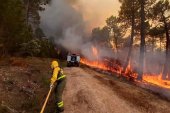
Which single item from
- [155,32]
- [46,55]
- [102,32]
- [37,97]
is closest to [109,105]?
[37,97]

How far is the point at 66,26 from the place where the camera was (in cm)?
5791

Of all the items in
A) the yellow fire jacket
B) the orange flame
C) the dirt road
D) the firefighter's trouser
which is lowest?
the dirt road

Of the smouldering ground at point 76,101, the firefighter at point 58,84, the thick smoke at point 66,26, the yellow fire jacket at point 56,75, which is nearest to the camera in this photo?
the yellow fire jacket at point 56,75

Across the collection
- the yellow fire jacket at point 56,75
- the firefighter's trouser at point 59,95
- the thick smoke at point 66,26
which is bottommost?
the firefighter's trouser at point 59,95

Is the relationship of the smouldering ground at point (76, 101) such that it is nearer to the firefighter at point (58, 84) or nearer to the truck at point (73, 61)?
the firefighter at point (58, 84)

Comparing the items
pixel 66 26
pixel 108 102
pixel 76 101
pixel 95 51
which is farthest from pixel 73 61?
pixel 76 101

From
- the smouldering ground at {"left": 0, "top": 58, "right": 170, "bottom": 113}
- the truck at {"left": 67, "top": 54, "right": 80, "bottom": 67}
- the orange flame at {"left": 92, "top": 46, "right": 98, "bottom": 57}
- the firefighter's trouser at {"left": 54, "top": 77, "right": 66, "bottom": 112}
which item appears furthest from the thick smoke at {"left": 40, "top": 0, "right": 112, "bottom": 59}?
the firefighter's trouser at {"left": 54, "top": 77, "right": 66, "bottom": 112}

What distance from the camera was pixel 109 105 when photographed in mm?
14453

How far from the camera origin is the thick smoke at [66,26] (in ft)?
177

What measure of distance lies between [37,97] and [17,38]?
17247mm

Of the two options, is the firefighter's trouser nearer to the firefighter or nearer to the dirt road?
the firefighter

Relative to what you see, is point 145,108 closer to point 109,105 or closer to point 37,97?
point 109,105

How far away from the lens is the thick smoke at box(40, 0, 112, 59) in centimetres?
5384

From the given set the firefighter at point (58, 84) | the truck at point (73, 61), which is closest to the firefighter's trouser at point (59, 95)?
the firefighter at point (58, 84)
